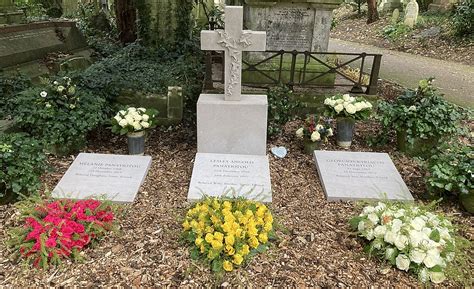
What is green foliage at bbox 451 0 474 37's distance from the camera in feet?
40.9

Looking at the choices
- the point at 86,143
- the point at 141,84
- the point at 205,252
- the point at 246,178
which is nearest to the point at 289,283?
the point at 205,252

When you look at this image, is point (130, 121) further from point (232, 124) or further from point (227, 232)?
point (227, 232)

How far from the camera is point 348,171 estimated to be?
14.3 ft

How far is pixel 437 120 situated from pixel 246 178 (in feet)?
8.46

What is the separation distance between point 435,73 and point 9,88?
Result: 10.0 meters

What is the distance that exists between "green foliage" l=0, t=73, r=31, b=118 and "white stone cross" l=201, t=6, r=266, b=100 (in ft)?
9.37

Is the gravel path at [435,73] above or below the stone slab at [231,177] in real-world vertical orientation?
below

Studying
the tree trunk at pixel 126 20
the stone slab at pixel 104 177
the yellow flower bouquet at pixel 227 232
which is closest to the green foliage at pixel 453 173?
the yellow flower bouquet at pixel 227 232

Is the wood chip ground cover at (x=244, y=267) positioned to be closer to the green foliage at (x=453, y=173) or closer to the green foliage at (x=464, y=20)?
the green foliage at (x=453, y=173)

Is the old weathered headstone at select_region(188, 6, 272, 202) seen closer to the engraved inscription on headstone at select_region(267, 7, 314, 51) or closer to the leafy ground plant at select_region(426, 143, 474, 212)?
the leafy ground plant at select_region(426, 143, 474, 212)

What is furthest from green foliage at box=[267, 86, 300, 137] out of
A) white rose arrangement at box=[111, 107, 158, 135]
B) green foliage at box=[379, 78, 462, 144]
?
white rose arrangement at box=[111, 107, 158, 135]

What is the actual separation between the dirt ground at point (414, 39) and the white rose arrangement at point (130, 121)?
35.5 ft

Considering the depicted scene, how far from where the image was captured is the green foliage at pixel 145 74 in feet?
18.1

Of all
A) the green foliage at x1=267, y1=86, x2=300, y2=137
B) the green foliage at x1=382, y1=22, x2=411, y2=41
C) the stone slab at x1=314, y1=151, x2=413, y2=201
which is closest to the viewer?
the stone slab at x1=314, y1=151, x2=413, y2=201
